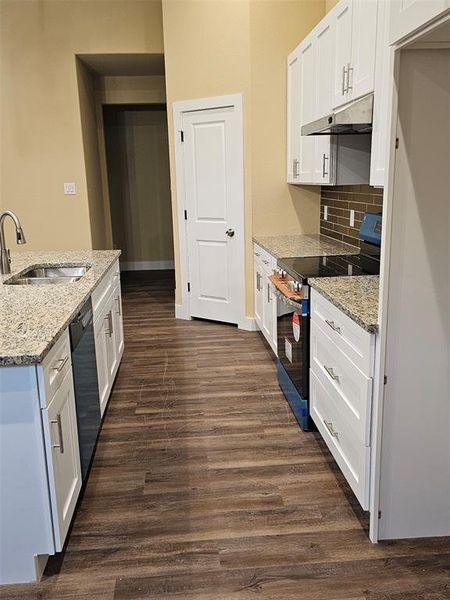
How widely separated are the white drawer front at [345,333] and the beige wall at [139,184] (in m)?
5.74

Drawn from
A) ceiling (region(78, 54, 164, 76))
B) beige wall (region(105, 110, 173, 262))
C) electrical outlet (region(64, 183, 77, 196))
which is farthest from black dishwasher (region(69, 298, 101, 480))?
beige wall (region(105, 110, 173, 262))

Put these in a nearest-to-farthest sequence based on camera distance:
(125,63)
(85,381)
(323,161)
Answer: (85,381)
(323,161)
(125,63)

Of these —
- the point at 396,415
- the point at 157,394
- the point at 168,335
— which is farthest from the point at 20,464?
the point at 168,335

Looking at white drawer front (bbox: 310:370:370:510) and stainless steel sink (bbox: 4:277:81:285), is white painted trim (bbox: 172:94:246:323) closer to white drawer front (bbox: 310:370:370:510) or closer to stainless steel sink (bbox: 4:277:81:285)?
stainless steel sink (bbox: 4:277:81:285)

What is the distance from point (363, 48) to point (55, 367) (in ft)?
7.32

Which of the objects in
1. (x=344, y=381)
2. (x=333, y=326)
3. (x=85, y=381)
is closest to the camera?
(x=344, y=381)

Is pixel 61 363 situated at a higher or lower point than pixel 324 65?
lower

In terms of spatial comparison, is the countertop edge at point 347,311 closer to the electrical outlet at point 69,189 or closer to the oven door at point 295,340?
the oven door at point 295,340

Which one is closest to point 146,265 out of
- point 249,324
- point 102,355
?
point 249,324

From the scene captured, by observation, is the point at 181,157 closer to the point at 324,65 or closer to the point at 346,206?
the point at 346,206

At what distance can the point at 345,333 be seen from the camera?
7.11ft

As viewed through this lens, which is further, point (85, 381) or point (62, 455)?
point (85, 381)

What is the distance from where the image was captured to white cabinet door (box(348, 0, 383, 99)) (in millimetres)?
2553

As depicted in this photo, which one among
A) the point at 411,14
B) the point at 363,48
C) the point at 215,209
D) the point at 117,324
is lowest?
the point at 117,324
